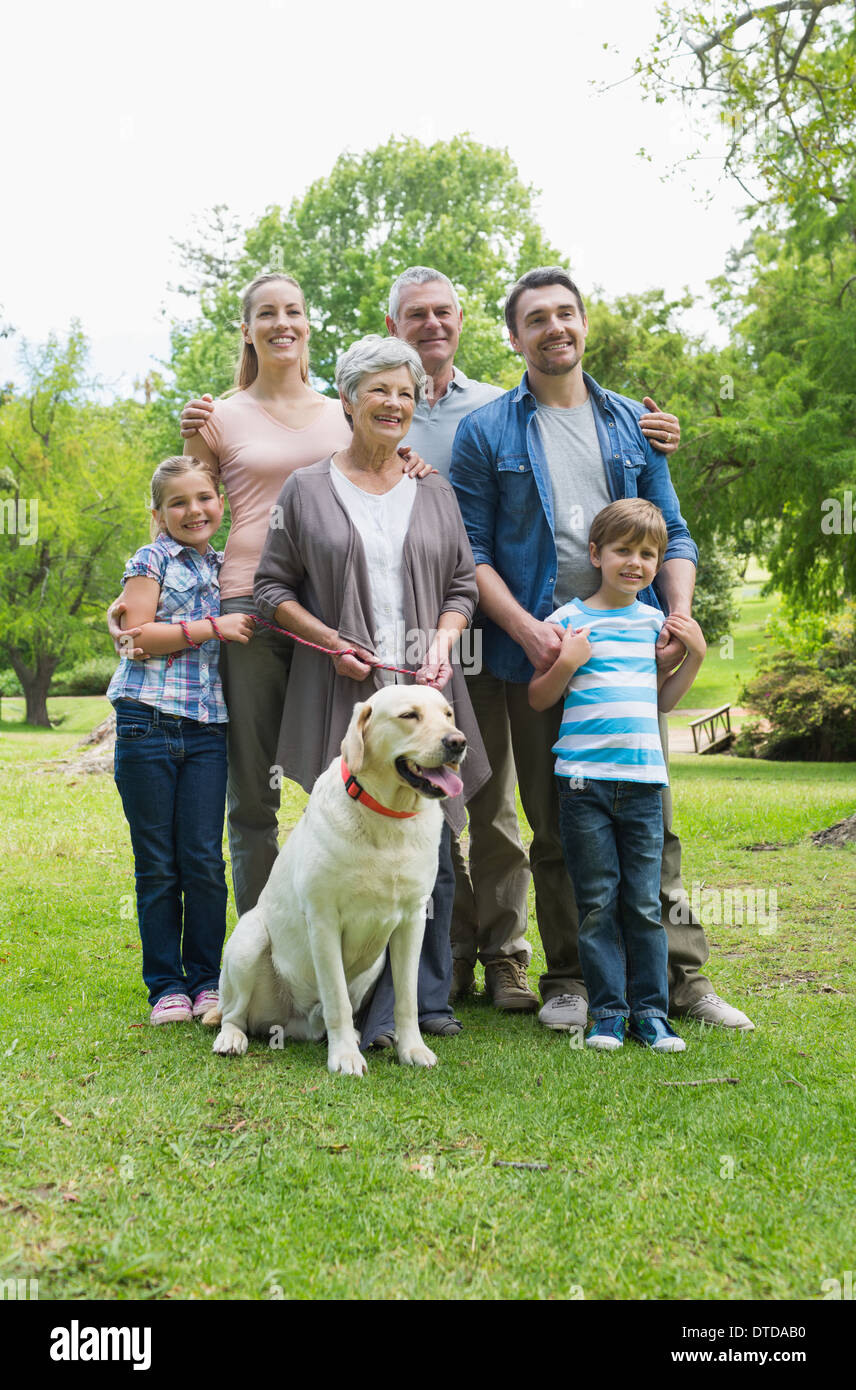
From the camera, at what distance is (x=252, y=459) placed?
15.0 feet

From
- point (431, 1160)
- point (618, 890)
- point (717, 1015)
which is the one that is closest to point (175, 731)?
point (618, 890)

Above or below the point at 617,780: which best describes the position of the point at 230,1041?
below

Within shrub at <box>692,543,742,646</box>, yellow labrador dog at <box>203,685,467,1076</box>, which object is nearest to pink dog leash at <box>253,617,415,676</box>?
yellow labrador dog at <box>203,685,467,1076</box>

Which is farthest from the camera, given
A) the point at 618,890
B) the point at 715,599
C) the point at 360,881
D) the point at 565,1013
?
the point at 715,599

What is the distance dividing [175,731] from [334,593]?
0.94 metres

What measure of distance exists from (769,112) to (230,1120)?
12682 millimetres

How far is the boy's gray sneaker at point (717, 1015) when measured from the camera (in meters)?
4.40

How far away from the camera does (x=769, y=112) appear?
1230cm

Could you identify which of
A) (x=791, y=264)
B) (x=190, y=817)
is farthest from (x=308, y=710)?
(x=791, y=264)

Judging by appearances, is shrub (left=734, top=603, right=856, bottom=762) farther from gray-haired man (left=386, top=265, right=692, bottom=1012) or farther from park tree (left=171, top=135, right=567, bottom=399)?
gray-haired man (left=386, top=265, right=692, bottom=1012)

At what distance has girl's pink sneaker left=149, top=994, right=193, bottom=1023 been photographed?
449 centimetres

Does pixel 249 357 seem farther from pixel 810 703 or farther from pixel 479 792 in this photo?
pixel 810 703

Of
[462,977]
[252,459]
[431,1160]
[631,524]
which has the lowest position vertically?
[462,977]
